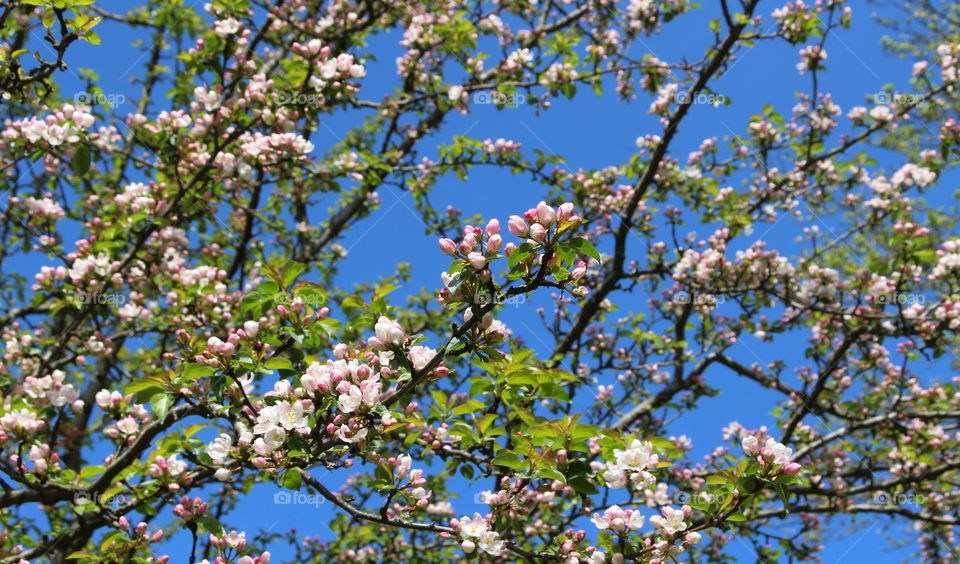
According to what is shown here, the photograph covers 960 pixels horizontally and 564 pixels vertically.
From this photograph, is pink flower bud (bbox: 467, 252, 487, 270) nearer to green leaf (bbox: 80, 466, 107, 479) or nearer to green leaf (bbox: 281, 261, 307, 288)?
green leaf (bbox: 281, 261, 307, 288)

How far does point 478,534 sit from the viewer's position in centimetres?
216

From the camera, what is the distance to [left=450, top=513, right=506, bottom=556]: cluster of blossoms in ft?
Result: 7.04

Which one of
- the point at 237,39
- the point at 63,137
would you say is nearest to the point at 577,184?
the point at 237,39

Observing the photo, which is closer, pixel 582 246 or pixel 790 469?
pixel 582 246

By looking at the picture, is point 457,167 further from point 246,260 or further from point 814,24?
point 814,24

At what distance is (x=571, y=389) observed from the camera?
5871 mm

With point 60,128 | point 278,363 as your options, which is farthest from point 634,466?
point 60,128

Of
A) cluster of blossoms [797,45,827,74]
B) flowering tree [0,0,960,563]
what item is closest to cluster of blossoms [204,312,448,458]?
flowering tree [0,0,960,563]

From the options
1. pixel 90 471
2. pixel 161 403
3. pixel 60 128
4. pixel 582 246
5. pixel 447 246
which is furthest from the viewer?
pixel 60 128

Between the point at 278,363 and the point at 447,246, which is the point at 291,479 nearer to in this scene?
the point at 278,363

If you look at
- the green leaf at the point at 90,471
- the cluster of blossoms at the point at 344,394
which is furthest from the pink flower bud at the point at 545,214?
the green leaf at the point at 90,471

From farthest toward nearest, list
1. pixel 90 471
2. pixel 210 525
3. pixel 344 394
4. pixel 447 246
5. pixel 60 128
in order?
1. pixel 60 128
2. pixel 90 471
3. pixel 210 525
4. pixel 344 394
5. pixel 447 246

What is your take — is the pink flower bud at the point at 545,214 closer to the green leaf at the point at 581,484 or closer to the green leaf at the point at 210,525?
the green leaf at the point at 581,484

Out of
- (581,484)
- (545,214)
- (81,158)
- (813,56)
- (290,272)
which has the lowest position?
(581,484)
